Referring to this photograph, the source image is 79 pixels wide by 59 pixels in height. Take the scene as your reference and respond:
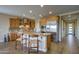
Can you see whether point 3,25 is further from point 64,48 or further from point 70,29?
point 70,29

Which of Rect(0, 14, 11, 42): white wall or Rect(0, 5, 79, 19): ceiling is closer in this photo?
Rect(0, 5, 79, 19): ceiling

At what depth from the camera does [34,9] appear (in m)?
1.85

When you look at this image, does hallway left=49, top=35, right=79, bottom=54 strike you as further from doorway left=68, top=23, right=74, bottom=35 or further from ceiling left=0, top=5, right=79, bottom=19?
ceiling left=0, top=5, right=79, bottom=19

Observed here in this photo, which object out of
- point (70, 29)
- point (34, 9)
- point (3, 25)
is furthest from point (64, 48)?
point (3, 25)

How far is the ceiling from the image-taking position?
5.73ft

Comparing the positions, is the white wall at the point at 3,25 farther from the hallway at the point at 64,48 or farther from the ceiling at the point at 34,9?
the hallway at the point at 64,48

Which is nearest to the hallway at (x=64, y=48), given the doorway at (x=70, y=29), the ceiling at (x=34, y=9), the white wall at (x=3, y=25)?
the doorway at (x=70, y=29)

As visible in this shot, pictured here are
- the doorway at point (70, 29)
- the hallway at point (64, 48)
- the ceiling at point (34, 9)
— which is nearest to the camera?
the ceiling at point (34, 9)

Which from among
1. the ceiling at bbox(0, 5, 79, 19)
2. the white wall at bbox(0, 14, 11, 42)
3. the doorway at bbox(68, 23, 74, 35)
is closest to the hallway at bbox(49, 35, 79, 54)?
the doorway at bbox(68, 23, 74, 35)

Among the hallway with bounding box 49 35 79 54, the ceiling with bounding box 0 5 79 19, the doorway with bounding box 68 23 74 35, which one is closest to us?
the ceiling with bounding box 0 5 79 19

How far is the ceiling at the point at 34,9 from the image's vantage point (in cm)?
175
